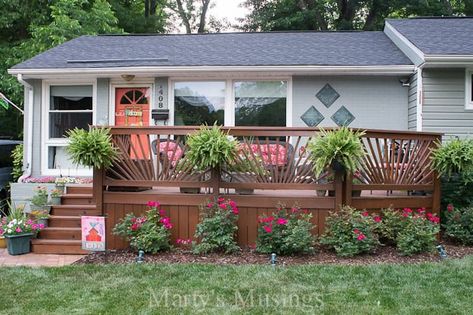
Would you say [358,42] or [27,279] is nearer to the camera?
[27,279]

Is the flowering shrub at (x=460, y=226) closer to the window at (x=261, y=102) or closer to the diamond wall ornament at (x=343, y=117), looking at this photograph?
the diamond wall ornament at (x=343, y=117)

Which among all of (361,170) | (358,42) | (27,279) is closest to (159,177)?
(27,279)

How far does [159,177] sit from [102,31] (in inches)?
390

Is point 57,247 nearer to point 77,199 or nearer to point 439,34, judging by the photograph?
point 77,199

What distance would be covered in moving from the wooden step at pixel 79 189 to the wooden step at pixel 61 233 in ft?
2.79

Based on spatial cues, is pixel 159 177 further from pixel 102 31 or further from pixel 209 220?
pixel 102 31

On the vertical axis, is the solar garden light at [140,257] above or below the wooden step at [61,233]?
below

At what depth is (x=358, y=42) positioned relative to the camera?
9.10m

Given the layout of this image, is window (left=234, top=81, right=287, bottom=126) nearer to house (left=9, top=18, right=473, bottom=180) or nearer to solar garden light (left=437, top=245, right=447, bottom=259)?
house (left=9, top=18, right=473, bottom=180)

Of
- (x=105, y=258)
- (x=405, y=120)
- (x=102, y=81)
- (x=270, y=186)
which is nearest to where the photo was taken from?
(x=105, y=258)

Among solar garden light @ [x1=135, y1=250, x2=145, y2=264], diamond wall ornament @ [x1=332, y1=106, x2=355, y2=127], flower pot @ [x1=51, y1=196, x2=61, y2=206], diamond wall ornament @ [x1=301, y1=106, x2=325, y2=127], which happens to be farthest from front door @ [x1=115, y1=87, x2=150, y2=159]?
solar garden light @ [x1=135, y1=250, x2=145, y2=264]

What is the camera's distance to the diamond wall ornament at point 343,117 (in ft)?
25.6

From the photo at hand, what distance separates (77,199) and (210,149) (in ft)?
8.47

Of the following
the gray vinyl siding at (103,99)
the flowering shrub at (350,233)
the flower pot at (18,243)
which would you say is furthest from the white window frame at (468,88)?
the flower pot at (18,243)
